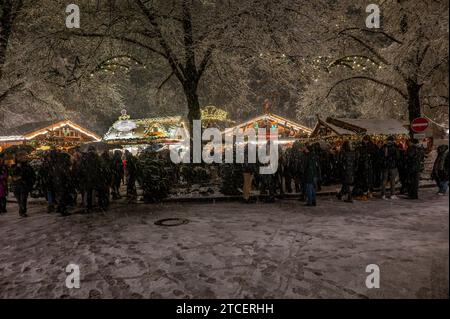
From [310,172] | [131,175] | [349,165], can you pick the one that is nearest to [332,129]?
[349,165]

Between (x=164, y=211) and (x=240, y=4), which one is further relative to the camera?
(x=240, y=4)

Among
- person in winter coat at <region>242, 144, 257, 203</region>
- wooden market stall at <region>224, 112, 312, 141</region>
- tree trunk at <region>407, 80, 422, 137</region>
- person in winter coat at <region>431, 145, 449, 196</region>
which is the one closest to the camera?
person in winter coat at <region>242, 144, 257, 203</region>

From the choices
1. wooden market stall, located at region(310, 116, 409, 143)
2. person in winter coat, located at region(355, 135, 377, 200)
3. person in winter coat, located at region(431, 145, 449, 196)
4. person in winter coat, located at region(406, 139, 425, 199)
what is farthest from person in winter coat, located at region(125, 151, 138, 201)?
person in winter coat, located at region(431, 145, 449, 196)

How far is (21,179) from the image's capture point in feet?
32.2

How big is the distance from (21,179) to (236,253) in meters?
7.83

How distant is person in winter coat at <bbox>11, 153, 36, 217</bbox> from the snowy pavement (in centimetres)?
88

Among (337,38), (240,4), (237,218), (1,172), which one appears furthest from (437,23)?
(1,172)

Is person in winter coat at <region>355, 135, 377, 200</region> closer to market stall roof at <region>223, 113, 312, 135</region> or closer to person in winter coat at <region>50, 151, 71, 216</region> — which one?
person in winter coat at <region>50, 151, 71, 216</region>

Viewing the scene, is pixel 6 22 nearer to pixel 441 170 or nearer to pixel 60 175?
pixel 60 175

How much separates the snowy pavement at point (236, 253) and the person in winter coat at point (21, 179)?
88 centimetres

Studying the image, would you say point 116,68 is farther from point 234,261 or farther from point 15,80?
point 234,261

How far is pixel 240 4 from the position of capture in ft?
37.9

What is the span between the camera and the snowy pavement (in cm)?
415
